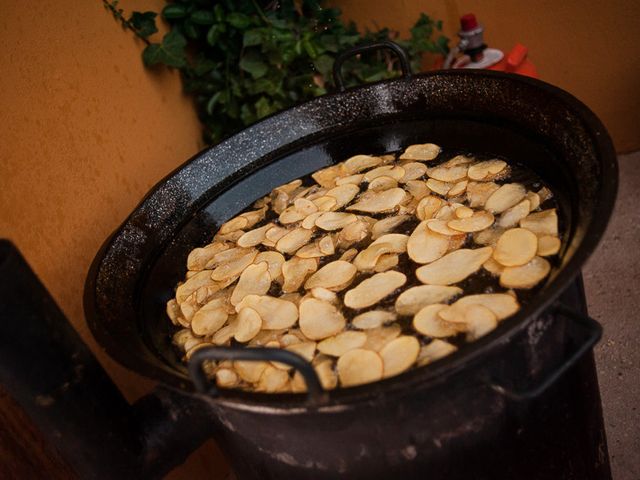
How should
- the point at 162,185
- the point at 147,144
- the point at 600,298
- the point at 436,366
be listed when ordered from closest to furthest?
the point at 436,366
the point at 162,185
the point at 147,144
the point at 600,298

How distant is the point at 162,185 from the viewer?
192 cm

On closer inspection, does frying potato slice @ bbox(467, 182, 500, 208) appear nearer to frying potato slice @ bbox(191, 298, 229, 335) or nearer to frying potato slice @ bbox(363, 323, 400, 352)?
frying potato slice @ bbox(363, 323, 400, 352)

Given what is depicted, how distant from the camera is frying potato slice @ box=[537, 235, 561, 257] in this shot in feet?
4.47

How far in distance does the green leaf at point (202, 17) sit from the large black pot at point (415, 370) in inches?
37.7

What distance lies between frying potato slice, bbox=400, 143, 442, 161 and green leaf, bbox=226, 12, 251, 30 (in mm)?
1324

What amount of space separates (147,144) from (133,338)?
3.92 feet

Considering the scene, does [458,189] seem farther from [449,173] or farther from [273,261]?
[273,261]

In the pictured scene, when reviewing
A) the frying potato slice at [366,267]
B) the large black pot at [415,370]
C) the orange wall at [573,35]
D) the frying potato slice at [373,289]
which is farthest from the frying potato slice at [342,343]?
the orange wall at [573,35]

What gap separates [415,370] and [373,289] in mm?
476

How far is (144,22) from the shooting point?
8.24 feet

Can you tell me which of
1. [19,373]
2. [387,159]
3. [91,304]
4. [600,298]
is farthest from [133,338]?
[600,298]

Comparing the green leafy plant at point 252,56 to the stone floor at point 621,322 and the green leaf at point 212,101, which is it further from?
the stone floor at point 621,322

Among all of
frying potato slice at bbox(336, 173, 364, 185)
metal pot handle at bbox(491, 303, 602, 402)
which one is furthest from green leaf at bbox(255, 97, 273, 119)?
metal pot handle at bbox(491, 303, 602, 402)

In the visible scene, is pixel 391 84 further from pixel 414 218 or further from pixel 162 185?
pixel 162 185
